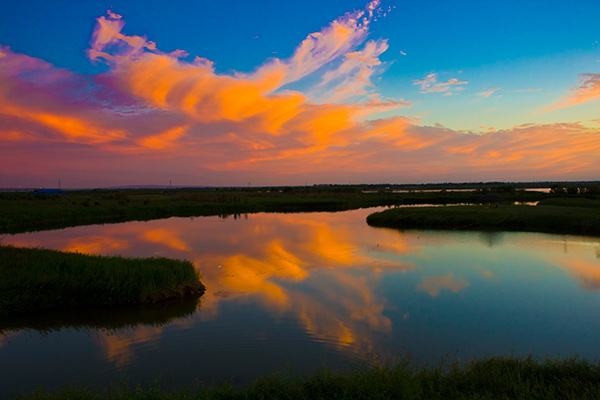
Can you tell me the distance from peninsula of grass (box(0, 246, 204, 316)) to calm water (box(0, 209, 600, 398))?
72 cm

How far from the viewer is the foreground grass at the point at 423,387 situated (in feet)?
21.7

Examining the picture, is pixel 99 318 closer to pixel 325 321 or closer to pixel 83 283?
pixel 83 283

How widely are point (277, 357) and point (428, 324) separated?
4.85 metres

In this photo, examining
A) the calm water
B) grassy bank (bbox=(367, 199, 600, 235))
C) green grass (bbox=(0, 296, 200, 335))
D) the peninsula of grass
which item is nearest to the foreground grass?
the calm water

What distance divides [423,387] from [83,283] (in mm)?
11741

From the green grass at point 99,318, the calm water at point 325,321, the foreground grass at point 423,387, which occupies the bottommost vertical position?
the calm water at point 325,321

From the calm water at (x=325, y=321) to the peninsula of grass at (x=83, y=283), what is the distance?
72cm

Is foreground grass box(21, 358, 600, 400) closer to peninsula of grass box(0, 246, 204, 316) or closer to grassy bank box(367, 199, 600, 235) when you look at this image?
peninsula of grass box(0, 246, 204, 316)

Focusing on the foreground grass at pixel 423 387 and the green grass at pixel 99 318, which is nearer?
the foreground grass at pixel 423 387

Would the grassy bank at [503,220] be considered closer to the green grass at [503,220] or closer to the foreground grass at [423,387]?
the green grass at [503,220]

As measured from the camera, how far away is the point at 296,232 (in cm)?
3672

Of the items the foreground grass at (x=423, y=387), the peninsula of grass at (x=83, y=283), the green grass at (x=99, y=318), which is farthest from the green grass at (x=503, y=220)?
the foreground grass at (x=423, y=387)

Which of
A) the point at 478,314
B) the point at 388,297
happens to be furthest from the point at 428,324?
the point at 388,297

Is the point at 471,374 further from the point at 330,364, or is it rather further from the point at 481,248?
the point at 481,248
